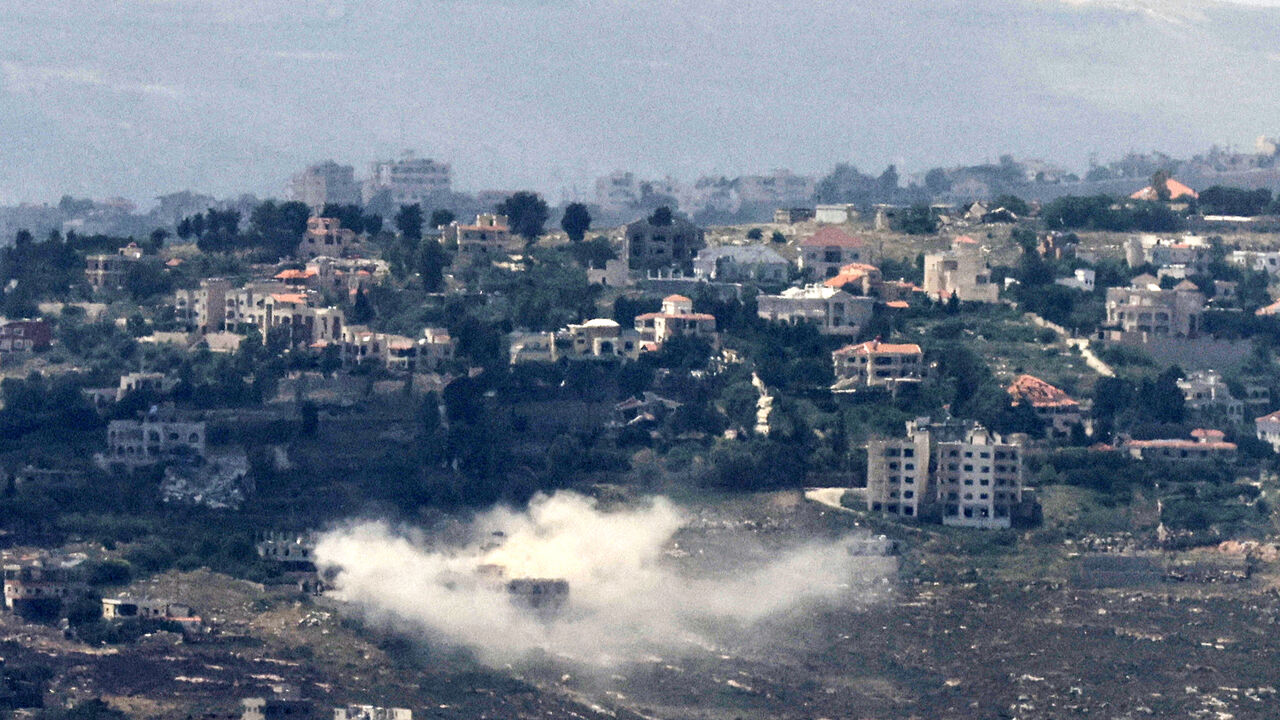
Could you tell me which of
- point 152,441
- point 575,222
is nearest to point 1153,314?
point 575,222

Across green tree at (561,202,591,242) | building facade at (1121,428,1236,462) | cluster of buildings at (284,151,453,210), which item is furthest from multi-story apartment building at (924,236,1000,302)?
cluster of buildings at (284,151,453,210)

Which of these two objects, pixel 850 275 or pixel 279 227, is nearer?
pixel 850 275

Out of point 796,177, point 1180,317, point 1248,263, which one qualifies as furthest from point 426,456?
point 796,177

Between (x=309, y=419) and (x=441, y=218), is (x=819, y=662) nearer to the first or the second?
(x=309, y=419)

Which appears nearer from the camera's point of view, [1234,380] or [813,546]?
[813,546]

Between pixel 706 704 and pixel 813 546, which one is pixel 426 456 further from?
pixel 706 704

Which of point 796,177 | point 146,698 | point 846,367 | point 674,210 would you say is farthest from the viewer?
point 796,177

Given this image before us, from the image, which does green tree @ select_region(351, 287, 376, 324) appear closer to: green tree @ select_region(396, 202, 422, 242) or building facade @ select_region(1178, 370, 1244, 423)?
green tree @ select_region(396, 202, 422, 242)

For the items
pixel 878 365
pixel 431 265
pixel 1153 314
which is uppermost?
pixel 431 265
